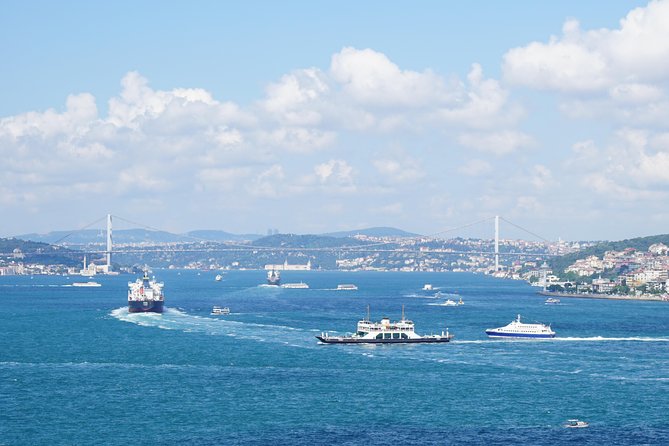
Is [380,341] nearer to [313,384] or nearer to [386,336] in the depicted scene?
[386,336]

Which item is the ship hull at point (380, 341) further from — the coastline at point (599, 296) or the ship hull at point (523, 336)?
the coastline at point (599, 296)

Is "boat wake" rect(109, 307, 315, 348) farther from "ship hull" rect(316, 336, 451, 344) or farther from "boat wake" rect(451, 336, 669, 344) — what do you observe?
"boat wake" rect(451, 336, 669, 344)

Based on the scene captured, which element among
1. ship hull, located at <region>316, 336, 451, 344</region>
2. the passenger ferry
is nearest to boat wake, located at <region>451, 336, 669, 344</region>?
ship hull, located at <region>316, 336, 451, 344</region>

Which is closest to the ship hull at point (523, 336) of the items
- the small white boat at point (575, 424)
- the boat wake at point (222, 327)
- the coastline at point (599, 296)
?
the boat wake at point (222, 327)

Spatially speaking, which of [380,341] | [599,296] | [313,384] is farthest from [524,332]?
[599,296]

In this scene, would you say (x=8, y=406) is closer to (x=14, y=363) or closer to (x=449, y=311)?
(x=14, y=363)

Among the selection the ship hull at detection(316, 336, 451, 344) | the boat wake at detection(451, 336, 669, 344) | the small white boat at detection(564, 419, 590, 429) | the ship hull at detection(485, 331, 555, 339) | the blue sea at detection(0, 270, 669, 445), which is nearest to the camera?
the blue sea at detection(0, 270, 669, 445)
